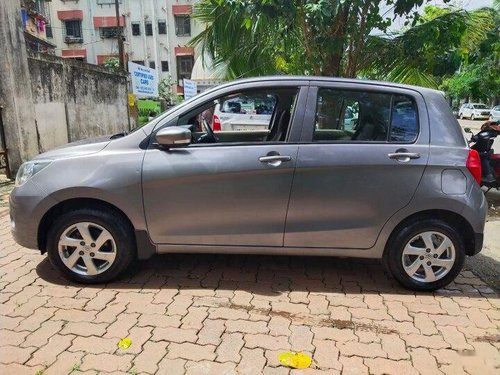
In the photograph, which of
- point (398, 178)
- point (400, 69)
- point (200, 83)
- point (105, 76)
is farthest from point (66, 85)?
point (200, 83)

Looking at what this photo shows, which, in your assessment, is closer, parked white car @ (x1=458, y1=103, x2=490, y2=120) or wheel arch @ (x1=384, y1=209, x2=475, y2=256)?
wheel arch @ (x1=384, y1=209, x2=475, y2=256)

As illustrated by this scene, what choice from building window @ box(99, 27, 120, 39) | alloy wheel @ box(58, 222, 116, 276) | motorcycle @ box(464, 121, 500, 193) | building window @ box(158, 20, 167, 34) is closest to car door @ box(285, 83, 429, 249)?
alloy wheel @ box(58, 222, 116, 276)

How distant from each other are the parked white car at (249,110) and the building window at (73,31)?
119 feet

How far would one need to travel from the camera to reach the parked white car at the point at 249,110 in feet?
12.2

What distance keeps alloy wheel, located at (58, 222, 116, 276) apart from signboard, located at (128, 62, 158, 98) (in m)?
9.15

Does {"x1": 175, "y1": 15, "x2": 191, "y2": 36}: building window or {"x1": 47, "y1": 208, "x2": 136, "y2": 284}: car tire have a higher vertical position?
{"x1": 175, "y1": 15, "x2": 191, "y2": 36}: building window

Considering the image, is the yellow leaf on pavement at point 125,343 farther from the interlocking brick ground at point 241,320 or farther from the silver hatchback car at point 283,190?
the silver hatchback car at point 283,190

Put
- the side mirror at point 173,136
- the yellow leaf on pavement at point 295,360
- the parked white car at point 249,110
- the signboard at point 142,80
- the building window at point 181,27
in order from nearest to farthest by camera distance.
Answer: the yellow leaf on pavement at point 295,360 < the side mirror at point 173,136 < the parked white car at point 249,110 < the signboard at point 142,80 < the building window at point 181,27

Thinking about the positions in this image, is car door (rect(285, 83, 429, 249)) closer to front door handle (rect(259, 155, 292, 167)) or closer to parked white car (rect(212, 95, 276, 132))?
front door handle (rect(259, 155, 292, 167))

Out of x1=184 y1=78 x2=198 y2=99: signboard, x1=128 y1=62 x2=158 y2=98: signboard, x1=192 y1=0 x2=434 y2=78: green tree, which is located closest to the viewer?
x1=192 y1=0 x2=434 y2=78: green tree

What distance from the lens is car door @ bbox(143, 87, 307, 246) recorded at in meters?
3.32

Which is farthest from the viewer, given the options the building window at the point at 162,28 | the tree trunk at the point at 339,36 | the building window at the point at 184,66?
the building window at the point at 184,66

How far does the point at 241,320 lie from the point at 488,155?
500 centimetres

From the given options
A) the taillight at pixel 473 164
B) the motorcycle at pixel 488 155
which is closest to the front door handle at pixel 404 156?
the taillight at pixel 473 164
